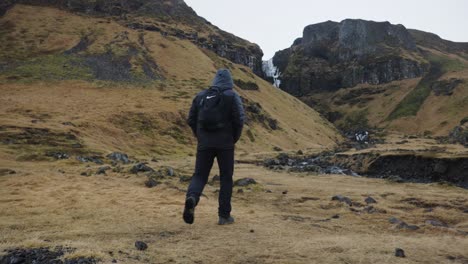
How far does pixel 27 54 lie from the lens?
88.1m

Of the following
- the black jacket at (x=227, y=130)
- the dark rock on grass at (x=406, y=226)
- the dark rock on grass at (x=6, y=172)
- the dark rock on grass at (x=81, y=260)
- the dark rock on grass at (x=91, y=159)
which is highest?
the black jacket at (x=227, y=130)

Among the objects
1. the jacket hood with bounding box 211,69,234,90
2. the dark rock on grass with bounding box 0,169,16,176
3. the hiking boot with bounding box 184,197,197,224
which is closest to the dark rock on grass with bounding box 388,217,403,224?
the hiking boot with bounding box 184,197,197,224

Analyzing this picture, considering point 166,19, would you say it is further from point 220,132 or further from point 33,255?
point 33,255

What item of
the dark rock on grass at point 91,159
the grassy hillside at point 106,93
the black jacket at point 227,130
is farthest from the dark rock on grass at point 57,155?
the black jacket at point 227,130

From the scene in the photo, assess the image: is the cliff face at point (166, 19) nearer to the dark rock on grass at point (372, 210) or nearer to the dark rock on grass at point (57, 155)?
the dark rock on grass at point (57, 155)

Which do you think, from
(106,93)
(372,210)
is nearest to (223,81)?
(372,210)

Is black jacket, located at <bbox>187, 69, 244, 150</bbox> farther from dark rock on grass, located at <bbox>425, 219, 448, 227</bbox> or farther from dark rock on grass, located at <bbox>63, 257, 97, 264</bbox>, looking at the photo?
dark rock on grass, located at <bbox>425, 219, 448, 227</bbox>

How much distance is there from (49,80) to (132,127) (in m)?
28.8

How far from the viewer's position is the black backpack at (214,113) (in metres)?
10.2

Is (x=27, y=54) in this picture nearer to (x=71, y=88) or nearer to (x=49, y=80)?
(x=49, y=80)

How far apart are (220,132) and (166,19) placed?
5281 inches

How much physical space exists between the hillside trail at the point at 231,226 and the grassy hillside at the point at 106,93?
17699 millimetres

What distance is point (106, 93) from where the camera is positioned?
68.2 metres

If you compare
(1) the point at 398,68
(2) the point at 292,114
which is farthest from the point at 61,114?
(1) the point at 398,68
